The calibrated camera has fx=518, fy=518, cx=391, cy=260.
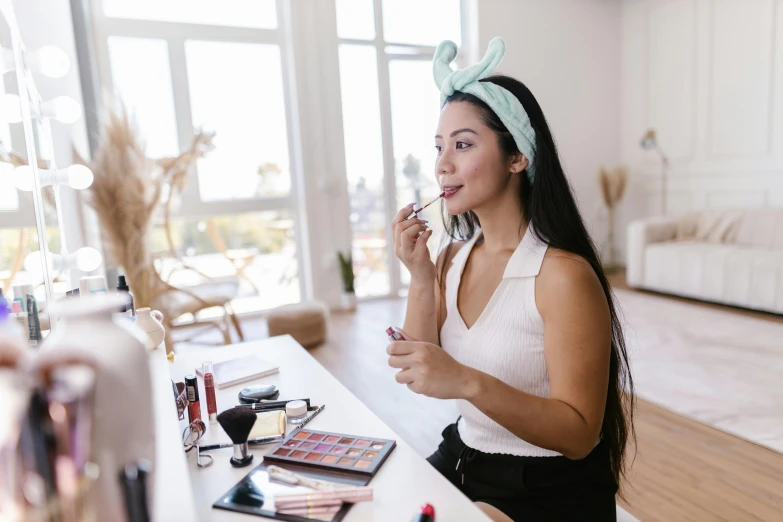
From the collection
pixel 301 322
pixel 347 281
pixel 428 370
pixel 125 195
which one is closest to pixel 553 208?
pixel 428 370

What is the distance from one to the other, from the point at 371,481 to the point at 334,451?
0.10 meters

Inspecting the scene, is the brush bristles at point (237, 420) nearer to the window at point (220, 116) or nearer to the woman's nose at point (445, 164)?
the woman's nose at point (445, 164)

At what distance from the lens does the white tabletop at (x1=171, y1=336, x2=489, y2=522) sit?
2.24 ft

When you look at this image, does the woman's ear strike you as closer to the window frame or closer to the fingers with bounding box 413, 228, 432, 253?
the fingers with bounding box 413, 228, 432, 253

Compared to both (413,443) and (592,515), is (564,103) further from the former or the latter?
(592,515)

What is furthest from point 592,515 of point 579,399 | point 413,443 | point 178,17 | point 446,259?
point 178,17

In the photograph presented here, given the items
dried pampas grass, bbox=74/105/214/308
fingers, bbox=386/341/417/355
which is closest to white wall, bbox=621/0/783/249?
dried pampas grass, bbox=74/105/214/308

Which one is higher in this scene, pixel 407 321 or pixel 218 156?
pixel 218 156

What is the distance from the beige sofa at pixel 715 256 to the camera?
3.58 meters

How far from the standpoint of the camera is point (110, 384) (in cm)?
35

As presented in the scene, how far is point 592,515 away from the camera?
93 centimetres

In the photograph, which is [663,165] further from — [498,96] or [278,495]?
[278,495]

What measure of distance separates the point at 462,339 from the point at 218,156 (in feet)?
11.3

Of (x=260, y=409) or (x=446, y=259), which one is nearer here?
(x=260, y=409)
